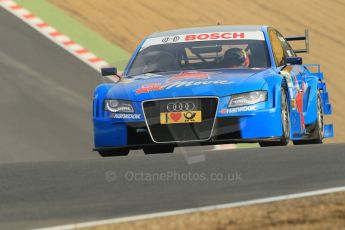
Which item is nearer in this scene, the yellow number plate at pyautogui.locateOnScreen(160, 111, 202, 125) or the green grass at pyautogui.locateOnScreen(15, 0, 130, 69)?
the yellow number plate at pyautogui.locateOnScreen(160, 111, 202, 125)

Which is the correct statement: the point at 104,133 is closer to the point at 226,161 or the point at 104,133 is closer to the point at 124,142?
the point at 124,142

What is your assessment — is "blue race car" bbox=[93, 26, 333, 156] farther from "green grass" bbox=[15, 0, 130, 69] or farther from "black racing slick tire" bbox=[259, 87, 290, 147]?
"green grass" bbox=[15, 0, 130, 69]

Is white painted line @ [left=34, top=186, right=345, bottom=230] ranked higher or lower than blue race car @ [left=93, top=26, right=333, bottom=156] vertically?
higher

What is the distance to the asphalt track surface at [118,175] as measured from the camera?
6.83m

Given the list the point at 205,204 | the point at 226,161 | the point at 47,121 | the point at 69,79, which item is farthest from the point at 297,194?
the point at 69,79

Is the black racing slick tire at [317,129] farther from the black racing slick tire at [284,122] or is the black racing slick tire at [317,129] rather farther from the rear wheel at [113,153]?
the rear wheel at [113,153]

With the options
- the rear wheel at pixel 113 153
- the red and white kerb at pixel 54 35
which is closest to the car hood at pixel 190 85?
the rear wheel at pixel 113 153

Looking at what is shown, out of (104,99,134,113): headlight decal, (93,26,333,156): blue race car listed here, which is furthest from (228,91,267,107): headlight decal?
(104,99,134,113): headlight decal

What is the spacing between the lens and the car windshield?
39.9 feet

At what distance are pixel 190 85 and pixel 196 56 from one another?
65.5 inches

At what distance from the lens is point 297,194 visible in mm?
6855

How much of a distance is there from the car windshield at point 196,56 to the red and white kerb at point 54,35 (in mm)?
7534

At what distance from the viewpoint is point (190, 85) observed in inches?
434

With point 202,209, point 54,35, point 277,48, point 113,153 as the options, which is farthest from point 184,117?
point 54,35
